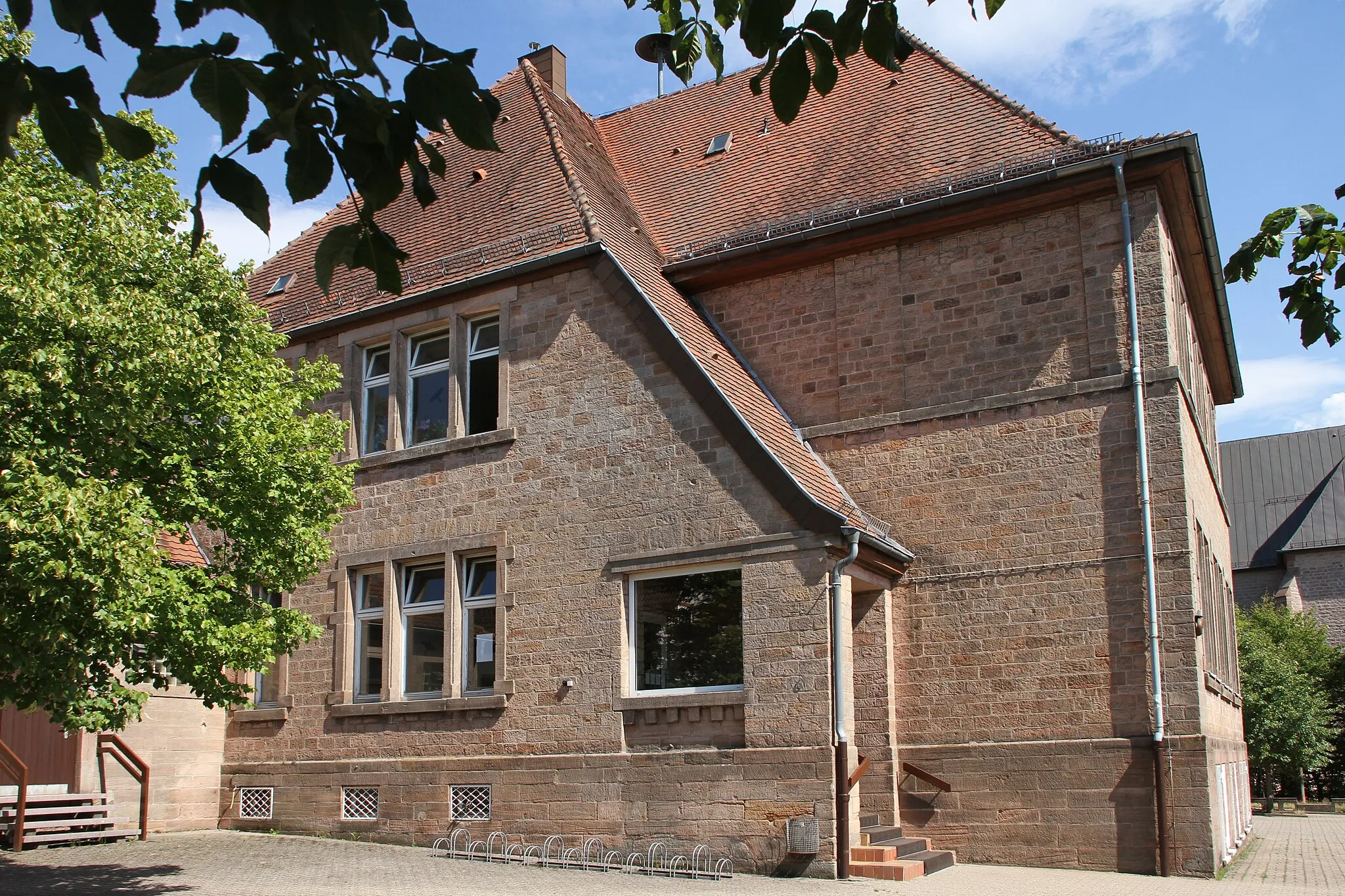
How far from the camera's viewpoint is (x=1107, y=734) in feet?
41.5

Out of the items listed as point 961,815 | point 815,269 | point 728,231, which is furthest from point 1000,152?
point 961,815

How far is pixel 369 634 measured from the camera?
15688mm

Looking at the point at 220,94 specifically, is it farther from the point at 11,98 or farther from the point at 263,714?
the point at 263,714

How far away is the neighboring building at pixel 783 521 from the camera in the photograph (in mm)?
12547

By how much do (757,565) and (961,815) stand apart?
140 inches

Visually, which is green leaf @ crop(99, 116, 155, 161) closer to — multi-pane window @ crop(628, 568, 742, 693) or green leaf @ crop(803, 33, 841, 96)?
green leaf @ crop(803, 33, 841, 96)

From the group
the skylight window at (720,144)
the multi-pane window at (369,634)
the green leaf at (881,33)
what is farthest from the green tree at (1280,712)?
the green leaf at (881,33)

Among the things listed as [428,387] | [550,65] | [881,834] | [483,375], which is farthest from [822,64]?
[550,65]

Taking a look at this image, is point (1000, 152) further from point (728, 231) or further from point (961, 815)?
point (961, 815)

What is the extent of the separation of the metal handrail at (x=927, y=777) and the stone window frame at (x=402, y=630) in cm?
447

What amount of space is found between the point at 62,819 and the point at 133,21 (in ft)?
41.8

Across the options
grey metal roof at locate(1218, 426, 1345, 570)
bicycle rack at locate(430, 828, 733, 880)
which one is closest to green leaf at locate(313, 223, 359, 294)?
bicycle rack at locate(430, 828, 733, 880)

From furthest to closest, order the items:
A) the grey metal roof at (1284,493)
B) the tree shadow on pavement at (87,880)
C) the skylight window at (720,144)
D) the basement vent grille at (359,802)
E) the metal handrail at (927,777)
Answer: the grey metal roof at (1284,493), the skylight window at (720,144), the basement vent grille at (359,802), the metal handrail at (927,777), the tree shadow on pavement at (87,880)

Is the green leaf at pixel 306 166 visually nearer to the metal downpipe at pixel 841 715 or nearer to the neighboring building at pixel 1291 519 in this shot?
the metal downpipe at pixel 841 715
